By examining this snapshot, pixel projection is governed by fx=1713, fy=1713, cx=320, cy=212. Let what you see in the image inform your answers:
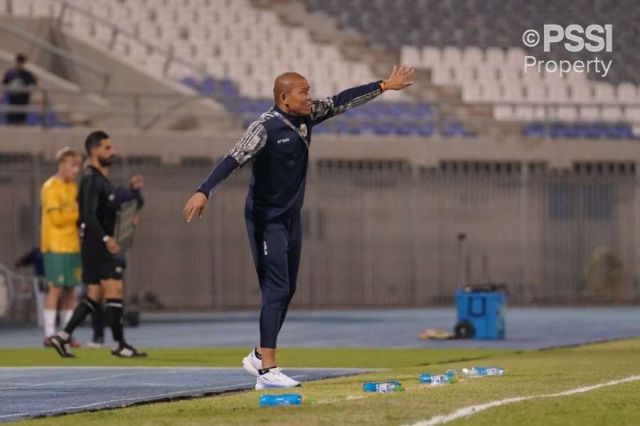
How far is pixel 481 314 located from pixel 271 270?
9.09 m

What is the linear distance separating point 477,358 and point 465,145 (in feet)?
56.0

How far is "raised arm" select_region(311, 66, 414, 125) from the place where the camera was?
421 inches

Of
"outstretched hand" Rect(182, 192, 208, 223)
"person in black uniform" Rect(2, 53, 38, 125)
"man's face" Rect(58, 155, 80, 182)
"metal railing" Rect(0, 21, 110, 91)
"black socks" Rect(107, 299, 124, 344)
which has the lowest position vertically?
"black socks" Rect(107, 299, 124, 344)

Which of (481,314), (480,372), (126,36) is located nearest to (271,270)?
(480,372)

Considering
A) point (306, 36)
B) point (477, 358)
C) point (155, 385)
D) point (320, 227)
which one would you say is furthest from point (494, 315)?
point (306, 36)

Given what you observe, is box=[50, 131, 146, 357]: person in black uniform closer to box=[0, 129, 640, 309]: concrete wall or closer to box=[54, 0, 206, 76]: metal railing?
box=[0, 129, 640, 309]: concrete wall

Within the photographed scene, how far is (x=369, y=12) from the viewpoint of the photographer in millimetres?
37906

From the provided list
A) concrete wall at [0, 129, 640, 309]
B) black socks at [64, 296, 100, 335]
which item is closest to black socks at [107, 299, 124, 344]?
black socks at [64, 296, 100, 335]

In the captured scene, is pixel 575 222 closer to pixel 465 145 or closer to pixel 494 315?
pixel 465 145

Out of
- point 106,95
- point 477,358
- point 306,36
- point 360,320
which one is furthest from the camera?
point 306,36

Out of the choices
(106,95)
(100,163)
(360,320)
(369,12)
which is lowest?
(360,320)

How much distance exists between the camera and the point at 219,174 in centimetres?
1010

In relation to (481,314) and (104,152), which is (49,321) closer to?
(104,152)

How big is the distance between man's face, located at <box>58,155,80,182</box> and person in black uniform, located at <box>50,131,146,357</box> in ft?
5.44
